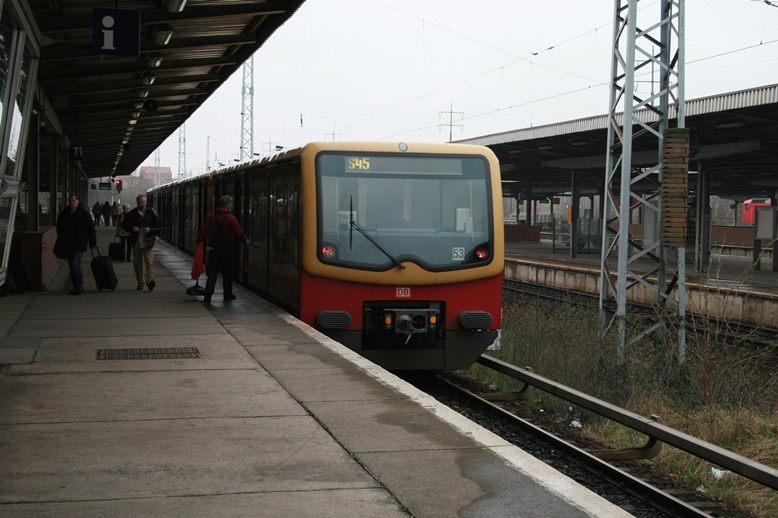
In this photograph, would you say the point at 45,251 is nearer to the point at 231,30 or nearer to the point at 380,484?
the point at 231,30

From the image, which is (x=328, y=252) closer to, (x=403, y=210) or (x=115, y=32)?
(x=403, y=210)

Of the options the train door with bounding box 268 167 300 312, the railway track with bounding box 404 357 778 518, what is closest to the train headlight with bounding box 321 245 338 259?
the train door with bounding box 268 167 300 312

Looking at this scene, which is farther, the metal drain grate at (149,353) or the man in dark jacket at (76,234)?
the man in dark jacket at (76,234)

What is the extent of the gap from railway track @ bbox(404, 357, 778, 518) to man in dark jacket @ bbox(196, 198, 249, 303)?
408 cm

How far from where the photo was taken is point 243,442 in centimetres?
595

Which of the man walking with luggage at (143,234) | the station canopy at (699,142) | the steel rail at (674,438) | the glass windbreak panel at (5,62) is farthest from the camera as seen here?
the station canopy at (699,142)

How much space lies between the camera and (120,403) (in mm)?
7082

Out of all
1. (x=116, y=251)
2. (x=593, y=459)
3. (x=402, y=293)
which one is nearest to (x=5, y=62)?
(x=402, y=293)

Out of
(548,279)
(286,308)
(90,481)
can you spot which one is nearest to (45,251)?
(286,308)

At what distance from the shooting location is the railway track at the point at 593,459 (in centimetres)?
680

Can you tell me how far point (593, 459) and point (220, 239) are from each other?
25.1ft

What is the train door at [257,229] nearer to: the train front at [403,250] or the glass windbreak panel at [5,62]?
the train front at [403,250]

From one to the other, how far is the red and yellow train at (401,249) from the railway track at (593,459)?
0.74 metres

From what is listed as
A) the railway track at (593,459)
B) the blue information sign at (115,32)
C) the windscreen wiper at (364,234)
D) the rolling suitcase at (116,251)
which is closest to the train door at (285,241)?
the windscreen wiper at (364,234)
